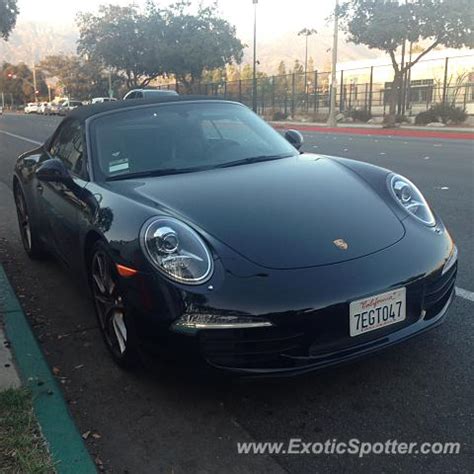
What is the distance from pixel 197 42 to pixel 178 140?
140 ft

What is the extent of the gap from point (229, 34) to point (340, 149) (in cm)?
3407

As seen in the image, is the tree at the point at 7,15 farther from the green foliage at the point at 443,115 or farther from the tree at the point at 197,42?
the green foliage at the point at 443,115

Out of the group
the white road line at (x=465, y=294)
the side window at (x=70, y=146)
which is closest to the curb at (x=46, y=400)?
the side window at (x=70, y=146)

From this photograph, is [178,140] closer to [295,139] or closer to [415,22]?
[295,139]

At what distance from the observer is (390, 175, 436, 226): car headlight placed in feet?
10.5

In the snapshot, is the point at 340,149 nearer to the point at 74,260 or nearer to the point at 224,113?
the point at 224,113

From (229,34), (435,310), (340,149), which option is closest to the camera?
(435,310)

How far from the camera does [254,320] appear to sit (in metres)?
2.44

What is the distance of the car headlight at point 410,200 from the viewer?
125 inches

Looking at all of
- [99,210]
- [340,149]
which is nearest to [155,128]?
[99,210]

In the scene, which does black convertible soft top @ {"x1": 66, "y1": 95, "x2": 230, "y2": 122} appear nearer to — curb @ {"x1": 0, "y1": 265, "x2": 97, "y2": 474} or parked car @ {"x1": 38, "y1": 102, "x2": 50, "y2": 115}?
curb @ {"x1": 0, "y1": 265, "x2": 97, "y2": 474}

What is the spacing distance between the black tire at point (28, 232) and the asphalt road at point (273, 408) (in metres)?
1.39

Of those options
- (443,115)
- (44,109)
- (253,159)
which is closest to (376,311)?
(253,159)

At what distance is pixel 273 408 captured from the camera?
8.93 ft
